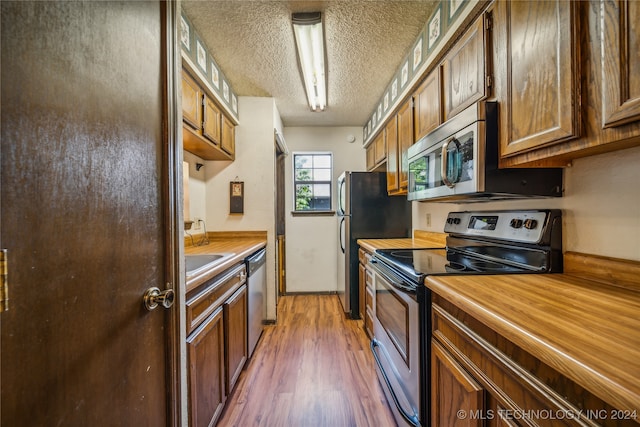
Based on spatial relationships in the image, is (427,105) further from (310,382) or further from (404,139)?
(310,382)

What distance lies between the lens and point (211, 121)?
2160 millimetres

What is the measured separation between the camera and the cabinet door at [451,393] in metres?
0.78

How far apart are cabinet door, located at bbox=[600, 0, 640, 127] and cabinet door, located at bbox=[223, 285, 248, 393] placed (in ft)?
5.69

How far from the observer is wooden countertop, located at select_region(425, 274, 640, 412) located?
442 millimetres

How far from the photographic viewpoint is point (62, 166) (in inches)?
20.6

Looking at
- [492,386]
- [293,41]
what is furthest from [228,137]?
[492,386]

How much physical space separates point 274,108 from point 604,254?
9.14 ft

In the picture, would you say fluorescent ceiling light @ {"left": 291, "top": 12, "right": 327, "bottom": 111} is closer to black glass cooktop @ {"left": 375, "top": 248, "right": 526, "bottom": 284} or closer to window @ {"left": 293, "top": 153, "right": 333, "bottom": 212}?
window @ {"left": 293, "top": 153, "right": 333, "bottom": 212}

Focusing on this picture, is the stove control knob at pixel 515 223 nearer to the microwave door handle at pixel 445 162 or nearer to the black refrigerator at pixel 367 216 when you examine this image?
the microwave door handle at pixel 445 162

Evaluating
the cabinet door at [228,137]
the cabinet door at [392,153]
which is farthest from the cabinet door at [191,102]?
the cabinet door at [392,153]

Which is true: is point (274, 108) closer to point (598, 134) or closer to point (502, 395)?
point (598, 134)

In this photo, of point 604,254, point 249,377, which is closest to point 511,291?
point 604,254

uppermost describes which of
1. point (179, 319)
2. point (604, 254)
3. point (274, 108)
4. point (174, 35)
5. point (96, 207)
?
point (274, 108)

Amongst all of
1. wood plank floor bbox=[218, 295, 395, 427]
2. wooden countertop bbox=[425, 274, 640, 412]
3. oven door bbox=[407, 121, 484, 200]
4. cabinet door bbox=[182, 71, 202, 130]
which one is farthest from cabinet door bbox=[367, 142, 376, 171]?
wooden countertop bbox=[425, 274, 640, 412]
